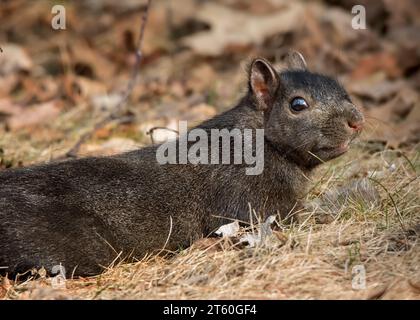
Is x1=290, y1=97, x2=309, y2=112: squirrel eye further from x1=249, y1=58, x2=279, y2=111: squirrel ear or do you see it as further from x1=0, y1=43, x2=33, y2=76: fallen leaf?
x1=0, y1=43, x2=33, y2=76: fallen leaf

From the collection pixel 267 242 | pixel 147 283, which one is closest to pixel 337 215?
pixel 267 242

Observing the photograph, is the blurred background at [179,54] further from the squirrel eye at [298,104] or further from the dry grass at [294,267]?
the dry grass at [294,267]

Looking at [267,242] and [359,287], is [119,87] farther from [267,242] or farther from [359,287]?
[359,287]

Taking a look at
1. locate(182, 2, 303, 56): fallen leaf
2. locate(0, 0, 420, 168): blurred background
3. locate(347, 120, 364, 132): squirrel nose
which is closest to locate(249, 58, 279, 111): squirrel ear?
locate(347, 120, 364, 132): squirrel nose

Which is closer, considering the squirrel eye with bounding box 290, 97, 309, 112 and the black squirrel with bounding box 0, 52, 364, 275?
the black squirrel with bounding box 0, 52, 364, 275

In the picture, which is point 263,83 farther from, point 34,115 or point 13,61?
point 13,61

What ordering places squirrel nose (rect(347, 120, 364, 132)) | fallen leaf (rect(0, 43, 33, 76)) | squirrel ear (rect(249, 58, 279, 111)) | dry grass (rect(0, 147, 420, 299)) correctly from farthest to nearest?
fallen leaf (rect(0, 43, 33, 76))
squirrel ear (rect(249, 58, 279, 111))
squirrel nose (rect(347, 120, 364, 132))
dry grass (rect(0, 147, 420, 299))

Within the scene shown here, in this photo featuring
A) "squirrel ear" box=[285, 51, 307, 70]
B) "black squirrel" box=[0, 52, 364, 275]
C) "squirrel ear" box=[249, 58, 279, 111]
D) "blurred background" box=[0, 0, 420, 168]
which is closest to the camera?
"black squirrel" box=[0, 52, 364, 275]
